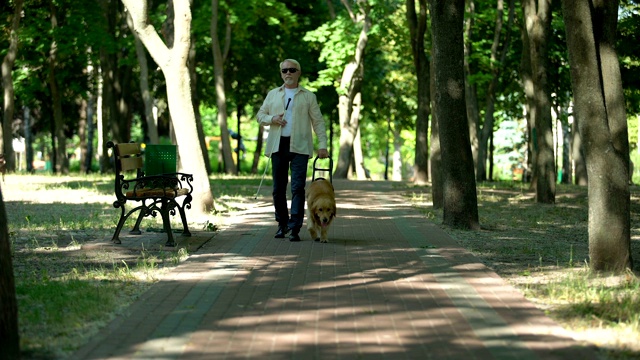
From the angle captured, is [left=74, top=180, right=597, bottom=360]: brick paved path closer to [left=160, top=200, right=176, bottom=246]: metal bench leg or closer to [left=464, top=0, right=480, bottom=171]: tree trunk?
[left=160, top=200, right=176, bottom=246]: metal bench leg

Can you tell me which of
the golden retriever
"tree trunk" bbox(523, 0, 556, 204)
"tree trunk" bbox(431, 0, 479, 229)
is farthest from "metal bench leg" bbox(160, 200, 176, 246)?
"tree trunk" bbox(523, 0, 556, 204)

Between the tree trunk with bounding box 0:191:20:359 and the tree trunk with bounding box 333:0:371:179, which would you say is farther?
the tree trunk with bounding box 333:0:371:179

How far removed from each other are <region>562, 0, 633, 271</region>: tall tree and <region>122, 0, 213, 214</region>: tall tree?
8531mm

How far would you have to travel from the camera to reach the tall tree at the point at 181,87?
18109mm

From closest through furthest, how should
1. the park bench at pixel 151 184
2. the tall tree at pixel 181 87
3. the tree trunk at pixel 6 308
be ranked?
1. the tree trunk at pixel 6 308
2. the park bench at pixel 151 184
3. the tall tree at pixel 181 87

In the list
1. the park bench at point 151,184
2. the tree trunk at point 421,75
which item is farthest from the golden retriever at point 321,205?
the tree trunk at point 421,75

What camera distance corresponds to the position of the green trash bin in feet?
48.1

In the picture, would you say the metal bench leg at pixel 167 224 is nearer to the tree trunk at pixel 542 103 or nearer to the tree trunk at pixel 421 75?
the tree trunk at pixel 542 103

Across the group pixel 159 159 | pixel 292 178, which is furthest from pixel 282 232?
pixel 159 159

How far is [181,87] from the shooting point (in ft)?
59.5

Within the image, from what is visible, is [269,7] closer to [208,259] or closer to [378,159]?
[208,259]

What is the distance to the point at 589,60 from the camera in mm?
10953

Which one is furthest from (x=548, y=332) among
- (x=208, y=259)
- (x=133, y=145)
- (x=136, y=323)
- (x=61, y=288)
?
(x=133, y=145)

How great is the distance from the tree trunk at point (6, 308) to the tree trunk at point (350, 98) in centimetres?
3110
